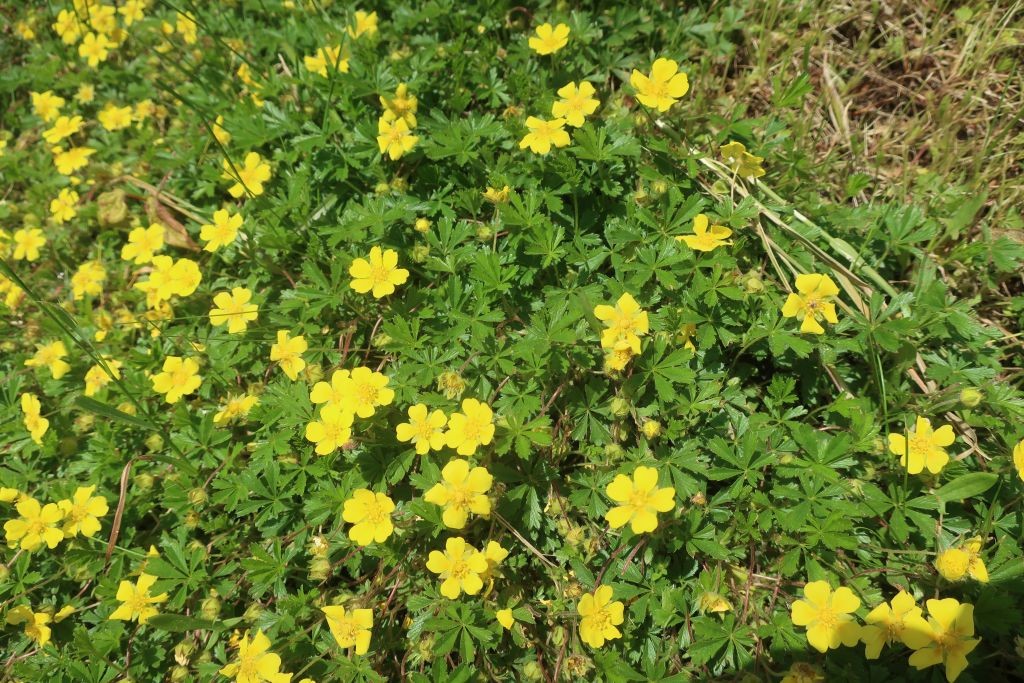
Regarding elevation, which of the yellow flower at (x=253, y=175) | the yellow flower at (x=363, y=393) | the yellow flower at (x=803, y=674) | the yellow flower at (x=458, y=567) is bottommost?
the yellow flower at (x=803, y=674)

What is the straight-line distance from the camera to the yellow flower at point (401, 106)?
3607 mm

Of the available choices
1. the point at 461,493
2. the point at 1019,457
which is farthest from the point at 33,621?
the point at 1019,457

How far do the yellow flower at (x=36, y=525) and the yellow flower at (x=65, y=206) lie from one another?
2.14 m

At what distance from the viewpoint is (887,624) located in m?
2.39

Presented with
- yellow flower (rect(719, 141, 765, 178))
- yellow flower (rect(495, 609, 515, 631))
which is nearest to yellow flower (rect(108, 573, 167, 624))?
yellow flower (rect(495, 609, 515, 631))

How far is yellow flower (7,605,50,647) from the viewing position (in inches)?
124

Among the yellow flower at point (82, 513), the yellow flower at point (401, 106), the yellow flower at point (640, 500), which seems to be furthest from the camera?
the yellow flower at point (401, 106)

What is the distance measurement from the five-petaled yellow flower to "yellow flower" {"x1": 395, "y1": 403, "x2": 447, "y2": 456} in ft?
3.52

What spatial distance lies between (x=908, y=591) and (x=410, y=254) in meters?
2.80

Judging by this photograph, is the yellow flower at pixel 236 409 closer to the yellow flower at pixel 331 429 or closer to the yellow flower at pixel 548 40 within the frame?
the yellow flower at pixel 331 429

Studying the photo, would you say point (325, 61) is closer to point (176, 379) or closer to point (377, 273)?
point (377, 273)

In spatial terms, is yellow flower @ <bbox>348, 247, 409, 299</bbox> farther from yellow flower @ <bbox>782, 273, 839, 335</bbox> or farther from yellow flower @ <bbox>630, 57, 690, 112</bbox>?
yellow flower @ <bbox>782, 273, 839, 335</bbox>

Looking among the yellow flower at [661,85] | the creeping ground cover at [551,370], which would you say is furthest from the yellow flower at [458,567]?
the yellow flower at [661,85]

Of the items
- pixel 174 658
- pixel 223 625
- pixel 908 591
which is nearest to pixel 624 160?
pixel 908 591
